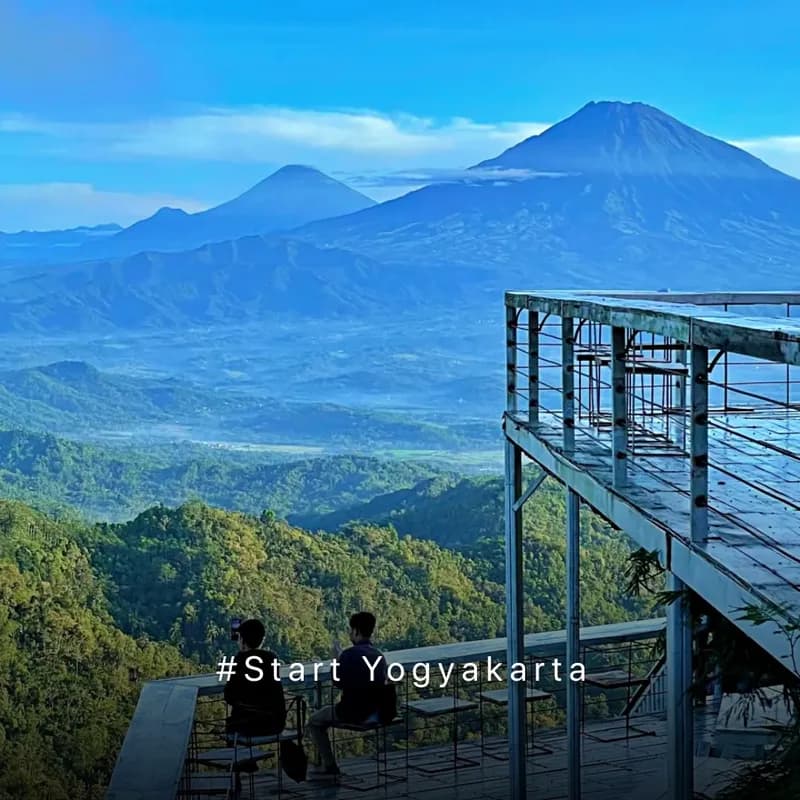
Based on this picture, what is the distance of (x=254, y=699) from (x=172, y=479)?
65356 mm

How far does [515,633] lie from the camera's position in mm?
6285

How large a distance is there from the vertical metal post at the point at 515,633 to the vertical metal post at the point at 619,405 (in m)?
1.87

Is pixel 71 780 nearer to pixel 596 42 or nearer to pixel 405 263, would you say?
pixel 405 263

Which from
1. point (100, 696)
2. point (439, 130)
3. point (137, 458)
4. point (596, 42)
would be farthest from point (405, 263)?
point (100, 696)

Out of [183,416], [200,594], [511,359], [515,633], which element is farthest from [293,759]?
[183,416]

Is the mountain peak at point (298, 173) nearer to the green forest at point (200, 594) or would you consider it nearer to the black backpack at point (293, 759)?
the green forest at point (200, 594)

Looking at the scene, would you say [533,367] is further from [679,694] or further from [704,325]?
[704,325]

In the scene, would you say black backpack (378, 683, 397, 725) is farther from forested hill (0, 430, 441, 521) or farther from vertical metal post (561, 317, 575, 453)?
forested hill (0, 430, 441, 521)

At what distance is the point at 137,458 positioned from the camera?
7106 cm

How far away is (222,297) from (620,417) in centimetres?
11485

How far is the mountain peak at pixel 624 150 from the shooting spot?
4791 inches

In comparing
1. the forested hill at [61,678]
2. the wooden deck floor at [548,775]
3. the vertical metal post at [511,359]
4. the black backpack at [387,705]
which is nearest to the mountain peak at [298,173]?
the forested hill at [61,678]

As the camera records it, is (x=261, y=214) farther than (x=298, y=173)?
No

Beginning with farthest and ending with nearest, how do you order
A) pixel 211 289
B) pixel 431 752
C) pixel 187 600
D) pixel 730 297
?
1. pixel 211 289
2. pixel 187 600
3. pixel 431 752
4. pixel 730 297
